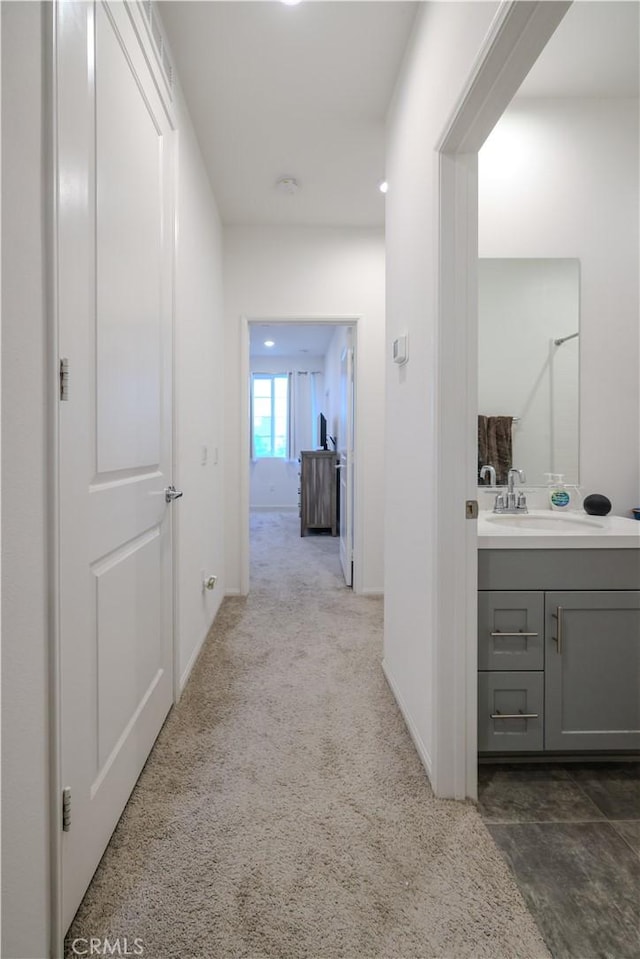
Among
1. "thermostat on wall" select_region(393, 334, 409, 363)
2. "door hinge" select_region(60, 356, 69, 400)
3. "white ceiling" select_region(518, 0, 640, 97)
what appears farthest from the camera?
"thermostat on wall" select_region(393, 334, 409, 363)

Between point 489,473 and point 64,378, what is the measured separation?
1.77m

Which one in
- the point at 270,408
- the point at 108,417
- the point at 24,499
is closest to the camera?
the point at 24,499

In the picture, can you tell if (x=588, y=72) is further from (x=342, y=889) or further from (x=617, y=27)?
(x=342, y=889)

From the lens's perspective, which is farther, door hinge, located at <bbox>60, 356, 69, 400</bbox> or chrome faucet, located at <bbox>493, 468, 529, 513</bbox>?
chrome faucet, located at <bbox>493, 468, 529, 513</bbox>

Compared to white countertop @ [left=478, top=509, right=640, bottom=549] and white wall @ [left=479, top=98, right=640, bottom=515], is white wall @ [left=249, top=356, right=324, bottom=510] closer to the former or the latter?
white wall @ [left=479, top=98, right=640, bottom=515]

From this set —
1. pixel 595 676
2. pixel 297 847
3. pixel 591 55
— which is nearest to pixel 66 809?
pixel 297 847

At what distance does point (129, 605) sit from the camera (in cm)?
143

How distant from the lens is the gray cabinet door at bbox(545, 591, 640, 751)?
1578mm

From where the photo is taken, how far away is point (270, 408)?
26.6 feet

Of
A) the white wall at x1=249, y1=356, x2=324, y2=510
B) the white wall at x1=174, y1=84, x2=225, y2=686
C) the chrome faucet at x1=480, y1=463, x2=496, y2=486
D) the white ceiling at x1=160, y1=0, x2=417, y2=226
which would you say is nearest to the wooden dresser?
the white wall at x1=249, y1=356, x2=324, y2=510

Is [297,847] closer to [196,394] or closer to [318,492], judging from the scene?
[196,394]

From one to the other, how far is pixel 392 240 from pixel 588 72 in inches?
37.9

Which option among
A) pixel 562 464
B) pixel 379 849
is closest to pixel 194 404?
pixel 562 464

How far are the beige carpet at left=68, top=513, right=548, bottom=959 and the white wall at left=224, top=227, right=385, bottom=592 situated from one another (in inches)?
70.2
